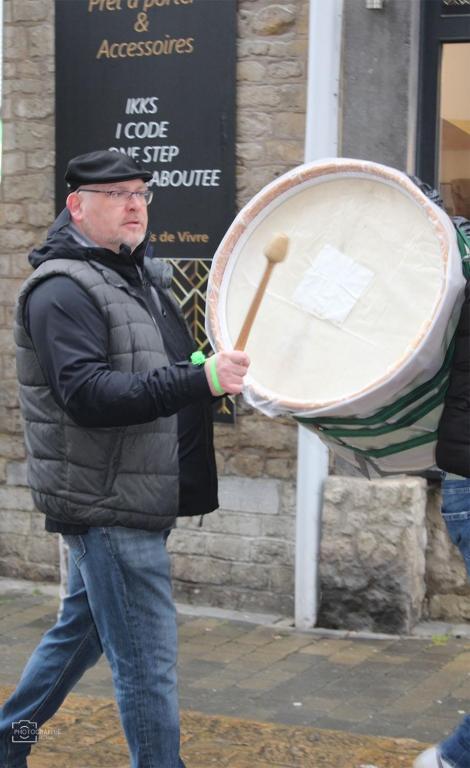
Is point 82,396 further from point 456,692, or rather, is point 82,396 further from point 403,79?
point 403,79

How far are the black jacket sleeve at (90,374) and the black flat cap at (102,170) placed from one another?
0.34 meters

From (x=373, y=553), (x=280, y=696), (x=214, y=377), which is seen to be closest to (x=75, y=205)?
(x=214, y=377)

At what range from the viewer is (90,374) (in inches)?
138

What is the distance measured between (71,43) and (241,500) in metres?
2.52

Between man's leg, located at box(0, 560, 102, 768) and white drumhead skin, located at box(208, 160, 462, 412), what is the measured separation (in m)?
1.06

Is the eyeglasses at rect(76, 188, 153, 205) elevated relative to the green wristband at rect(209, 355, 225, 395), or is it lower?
elevated

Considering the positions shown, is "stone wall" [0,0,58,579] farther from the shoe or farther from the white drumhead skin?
the white drumhead skin

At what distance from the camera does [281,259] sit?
333 centimetres

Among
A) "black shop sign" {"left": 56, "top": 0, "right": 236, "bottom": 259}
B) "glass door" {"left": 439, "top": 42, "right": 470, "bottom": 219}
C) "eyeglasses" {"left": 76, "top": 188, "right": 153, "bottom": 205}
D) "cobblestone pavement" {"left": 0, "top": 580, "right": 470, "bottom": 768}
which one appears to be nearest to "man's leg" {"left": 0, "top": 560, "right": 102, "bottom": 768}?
"cobblestone pavement" {"left": 0, "top": 580, "right": 470, "bottom": 768}

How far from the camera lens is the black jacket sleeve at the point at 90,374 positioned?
3.48 metres

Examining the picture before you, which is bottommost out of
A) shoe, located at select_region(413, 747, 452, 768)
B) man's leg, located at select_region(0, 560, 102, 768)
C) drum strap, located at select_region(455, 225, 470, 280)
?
shoe, located at select_region(413, 747, 452, 768)

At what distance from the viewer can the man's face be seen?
3.81 m

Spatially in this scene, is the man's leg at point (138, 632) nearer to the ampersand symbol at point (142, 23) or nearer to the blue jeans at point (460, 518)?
the blue jeans at point (460, 518)

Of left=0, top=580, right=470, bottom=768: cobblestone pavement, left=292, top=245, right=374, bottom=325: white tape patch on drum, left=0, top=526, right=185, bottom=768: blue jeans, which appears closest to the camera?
left=292, top=245, right=374, bottom=325: white tape patch on drum
